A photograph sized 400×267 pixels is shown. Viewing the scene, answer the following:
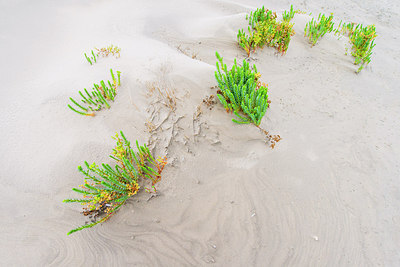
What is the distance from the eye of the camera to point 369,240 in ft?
7.65

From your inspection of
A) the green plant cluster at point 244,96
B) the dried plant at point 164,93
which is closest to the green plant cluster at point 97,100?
the dried plant at point 164,93

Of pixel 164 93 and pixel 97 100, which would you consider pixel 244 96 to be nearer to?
pixel 164 93

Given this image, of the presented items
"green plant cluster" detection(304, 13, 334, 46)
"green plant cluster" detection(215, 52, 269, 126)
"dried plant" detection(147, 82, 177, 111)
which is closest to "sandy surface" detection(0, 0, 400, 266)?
"dried plant" detection(147, 82, 177, 111)

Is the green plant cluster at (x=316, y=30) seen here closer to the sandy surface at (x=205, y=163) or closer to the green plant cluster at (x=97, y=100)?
the sandy surface at (x=205, y=163)

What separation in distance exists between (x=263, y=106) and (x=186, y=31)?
3429 millimetres

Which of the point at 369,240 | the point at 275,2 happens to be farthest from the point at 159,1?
the point at 369,240

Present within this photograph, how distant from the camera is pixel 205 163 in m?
2.77

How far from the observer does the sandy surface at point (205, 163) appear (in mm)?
2254

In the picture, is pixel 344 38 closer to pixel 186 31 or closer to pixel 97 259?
pixel 186 31

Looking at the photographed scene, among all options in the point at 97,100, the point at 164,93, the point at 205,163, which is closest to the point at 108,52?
the point at 97,100

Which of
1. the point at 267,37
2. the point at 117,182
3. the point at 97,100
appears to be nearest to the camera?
the point at 117,182

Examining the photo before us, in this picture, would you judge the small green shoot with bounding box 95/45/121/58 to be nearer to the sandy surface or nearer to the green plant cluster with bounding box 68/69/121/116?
the sandy surface

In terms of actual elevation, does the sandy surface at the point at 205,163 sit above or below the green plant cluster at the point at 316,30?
below

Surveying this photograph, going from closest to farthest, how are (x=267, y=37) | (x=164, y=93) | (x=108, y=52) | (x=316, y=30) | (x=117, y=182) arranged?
(x=117, y=182)
(x=164, y=93)
(x=108, y=52)
(x=267, y=37)
(x=316, y=30)
